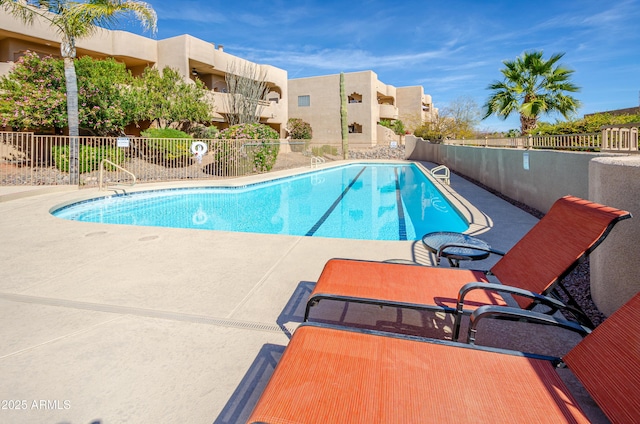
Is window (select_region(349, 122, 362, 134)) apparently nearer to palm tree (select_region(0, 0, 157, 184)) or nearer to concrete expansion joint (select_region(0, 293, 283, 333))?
palm tree (select_region(0, 0, 157, 184))

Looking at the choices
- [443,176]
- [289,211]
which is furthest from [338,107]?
[289,211]

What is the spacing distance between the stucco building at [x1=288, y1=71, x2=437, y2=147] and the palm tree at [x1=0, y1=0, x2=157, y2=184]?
25.7 m

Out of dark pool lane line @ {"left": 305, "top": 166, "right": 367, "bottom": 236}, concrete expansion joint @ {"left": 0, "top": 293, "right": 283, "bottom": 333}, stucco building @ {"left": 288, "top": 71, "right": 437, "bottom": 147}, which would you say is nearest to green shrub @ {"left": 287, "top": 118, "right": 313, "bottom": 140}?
stucco building @ {"left": 288, "top": 71, "right": 437, "bottom": 147}

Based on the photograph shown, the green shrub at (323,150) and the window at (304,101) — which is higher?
the window at (304,101)

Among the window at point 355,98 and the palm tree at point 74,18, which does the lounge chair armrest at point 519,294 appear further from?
the window at point 355,98

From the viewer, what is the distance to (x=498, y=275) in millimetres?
2990

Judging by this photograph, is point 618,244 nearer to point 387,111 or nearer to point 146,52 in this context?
point 146,52

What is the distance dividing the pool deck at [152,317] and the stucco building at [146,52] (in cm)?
1646

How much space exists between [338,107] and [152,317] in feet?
118

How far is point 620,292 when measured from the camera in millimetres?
2725

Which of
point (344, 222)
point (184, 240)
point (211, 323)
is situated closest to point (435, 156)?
point (344, 222)

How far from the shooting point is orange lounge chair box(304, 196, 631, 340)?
2254 millimetres

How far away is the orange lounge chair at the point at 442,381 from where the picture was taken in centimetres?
133

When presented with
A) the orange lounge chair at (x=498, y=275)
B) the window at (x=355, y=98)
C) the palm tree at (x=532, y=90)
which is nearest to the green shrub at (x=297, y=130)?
the window at (x=355, y=98)
